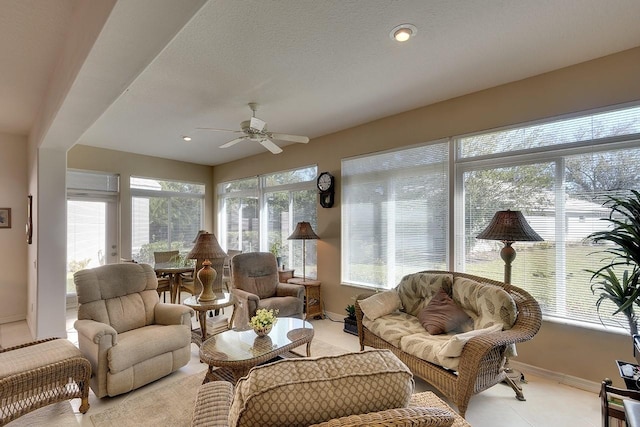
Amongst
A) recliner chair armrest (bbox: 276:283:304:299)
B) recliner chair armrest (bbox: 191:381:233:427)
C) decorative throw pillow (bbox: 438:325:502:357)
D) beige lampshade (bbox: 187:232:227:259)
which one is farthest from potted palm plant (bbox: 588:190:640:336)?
beige lampshade (bbox: 187:232:227:259)

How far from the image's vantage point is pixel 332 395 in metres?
0.89

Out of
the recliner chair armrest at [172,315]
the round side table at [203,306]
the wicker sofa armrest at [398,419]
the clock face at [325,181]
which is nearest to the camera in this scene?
the wicker sofa armrest at [398,419]

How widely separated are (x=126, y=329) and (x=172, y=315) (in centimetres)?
40

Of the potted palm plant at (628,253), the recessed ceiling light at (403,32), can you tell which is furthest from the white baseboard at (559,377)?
the recessed ceiling light at (403,32)

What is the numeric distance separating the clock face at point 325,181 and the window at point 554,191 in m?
1.91

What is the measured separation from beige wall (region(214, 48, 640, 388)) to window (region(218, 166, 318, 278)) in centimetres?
100

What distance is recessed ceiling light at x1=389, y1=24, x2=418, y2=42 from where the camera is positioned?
2.15 m

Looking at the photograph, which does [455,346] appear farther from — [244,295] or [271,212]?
[271,212]

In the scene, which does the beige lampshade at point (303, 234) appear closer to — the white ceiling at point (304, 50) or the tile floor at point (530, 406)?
the white ceiling at point (304, 50)

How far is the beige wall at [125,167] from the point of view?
→ 17.2 feet

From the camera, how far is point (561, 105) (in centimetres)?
280

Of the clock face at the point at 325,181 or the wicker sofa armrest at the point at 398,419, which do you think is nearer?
the wicker sofa armrest at the point at 398,419

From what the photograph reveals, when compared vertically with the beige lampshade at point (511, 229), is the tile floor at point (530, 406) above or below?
below

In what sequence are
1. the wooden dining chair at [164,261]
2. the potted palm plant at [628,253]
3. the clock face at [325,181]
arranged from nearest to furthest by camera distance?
1. the potted palm plant at [628,253]
2. the clock face at [325,181]
3. the wooden dining chair at [164,261]
